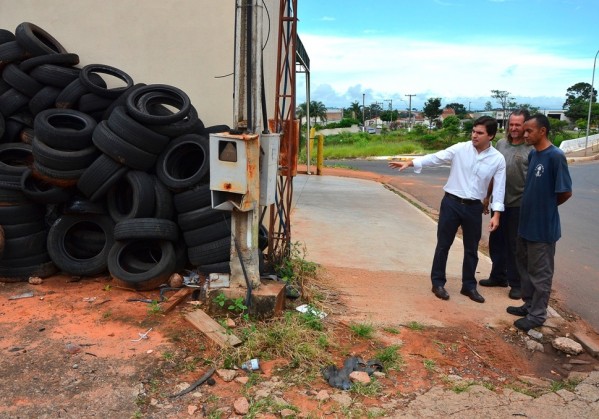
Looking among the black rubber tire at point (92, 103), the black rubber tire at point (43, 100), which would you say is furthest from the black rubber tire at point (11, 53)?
the black rubber tire at point (92, 103)

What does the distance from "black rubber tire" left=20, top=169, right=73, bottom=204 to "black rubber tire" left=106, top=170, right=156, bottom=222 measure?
0.50m

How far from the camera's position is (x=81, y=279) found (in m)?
6.05

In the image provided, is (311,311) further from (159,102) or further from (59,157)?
(159,102)

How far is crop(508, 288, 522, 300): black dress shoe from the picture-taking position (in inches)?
242

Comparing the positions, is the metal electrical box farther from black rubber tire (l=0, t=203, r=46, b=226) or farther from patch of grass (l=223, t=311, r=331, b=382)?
black rubber tire (l=0, t=203, r=46, b=226)

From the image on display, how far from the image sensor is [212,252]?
229 inches

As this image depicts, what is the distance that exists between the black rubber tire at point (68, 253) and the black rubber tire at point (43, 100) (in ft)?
5.05

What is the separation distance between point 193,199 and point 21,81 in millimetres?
2800

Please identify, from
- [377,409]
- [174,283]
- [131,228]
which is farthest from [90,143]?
[377,409]

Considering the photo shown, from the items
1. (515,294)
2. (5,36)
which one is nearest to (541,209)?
(515,294)

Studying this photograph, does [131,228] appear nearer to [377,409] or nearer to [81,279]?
[81,279]

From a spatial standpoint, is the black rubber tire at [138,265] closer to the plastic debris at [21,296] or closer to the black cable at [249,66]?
the plastic debris at [21,296]

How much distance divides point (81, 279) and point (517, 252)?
4859mm

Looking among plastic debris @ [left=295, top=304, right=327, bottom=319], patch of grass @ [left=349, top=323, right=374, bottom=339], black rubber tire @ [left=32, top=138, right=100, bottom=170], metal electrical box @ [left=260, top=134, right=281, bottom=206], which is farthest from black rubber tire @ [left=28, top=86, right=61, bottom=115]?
patch of grass @ [left=349, top=323, right=374, bottom=339]
